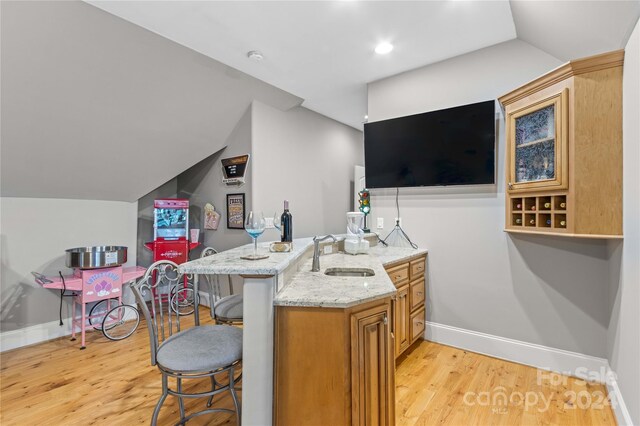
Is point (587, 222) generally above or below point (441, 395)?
above

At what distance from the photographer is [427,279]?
3051mm

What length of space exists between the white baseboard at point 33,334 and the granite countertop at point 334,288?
9.49 feet

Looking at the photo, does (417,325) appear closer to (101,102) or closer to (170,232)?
(170,232)

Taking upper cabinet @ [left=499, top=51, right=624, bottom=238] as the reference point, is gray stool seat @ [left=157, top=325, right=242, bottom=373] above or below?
below

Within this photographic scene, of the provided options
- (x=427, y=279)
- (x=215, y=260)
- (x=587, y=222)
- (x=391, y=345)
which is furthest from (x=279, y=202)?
(x=587, y=222)

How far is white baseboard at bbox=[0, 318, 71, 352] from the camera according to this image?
283cm

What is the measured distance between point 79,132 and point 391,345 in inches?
125

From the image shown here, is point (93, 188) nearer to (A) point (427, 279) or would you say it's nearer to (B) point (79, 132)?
(B) point (79, 132)

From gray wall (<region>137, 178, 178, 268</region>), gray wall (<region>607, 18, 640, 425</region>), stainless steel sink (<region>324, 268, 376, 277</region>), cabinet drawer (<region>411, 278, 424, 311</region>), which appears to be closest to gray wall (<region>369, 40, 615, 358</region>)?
cabinet drawer (<region>411, 278, 424, 311</region>)

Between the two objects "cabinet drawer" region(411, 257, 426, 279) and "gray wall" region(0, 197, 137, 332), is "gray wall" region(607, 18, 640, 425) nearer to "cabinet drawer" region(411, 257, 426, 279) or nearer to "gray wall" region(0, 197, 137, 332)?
"cabinet drawer" region(411, 257, 426, 279)

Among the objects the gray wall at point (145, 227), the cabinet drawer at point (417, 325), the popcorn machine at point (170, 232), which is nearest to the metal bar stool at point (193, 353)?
the cabinet drawer at point (417, 325)

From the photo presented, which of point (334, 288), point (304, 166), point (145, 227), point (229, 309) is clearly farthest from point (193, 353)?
point (145, 227)

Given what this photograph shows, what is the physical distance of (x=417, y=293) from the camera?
2.83 m

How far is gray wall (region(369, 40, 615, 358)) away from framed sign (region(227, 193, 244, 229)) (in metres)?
1.73
